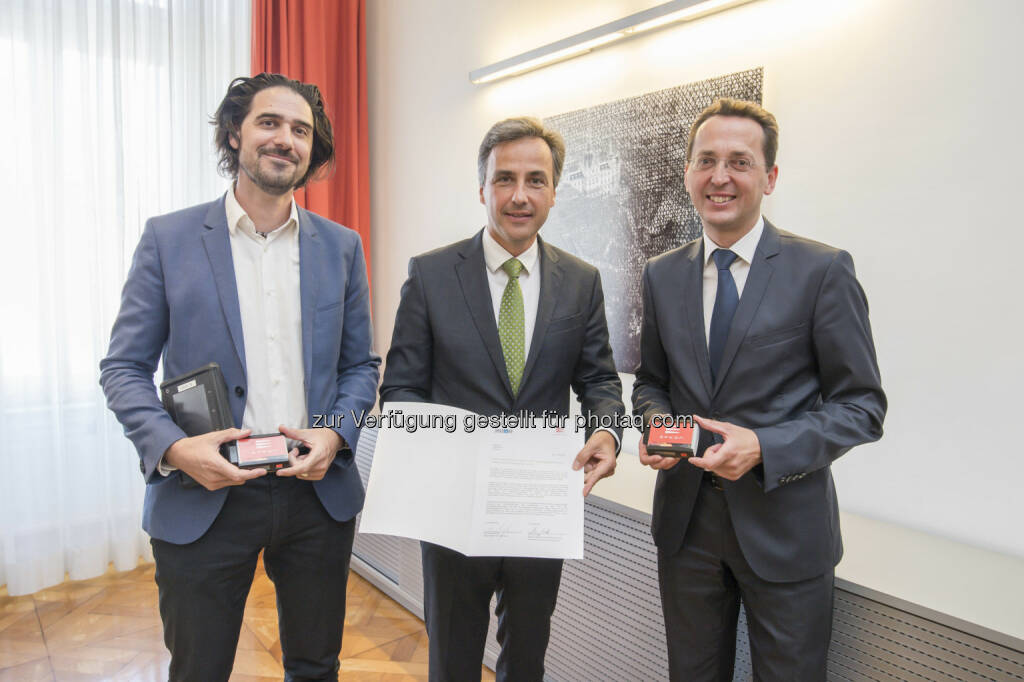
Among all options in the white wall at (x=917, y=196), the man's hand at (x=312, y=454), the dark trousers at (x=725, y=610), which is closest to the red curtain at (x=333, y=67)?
the white wall at (x=917, y=196)

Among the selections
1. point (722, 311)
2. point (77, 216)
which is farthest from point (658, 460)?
point (77, 216)

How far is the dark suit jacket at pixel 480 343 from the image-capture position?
1.57 metres

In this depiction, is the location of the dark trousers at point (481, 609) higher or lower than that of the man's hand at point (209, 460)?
lower

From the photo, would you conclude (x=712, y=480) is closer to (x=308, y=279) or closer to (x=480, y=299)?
(x=480, y=299)

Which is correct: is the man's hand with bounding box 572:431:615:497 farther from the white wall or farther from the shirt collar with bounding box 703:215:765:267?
the white wall

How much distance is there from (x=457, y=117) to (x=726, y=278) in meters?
2.36

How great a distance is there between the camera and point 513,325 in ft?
5.25

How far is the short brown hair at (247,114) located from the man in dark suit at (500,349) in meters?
0.46

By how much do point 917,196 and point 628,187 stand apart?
40.8 inches

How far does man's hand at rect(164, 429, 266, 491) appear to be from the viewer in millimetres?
1331

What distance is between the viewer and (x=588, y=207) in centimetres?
279

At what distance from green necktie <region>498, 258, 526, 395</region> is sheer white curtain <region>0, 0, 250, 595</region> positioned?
2614mm

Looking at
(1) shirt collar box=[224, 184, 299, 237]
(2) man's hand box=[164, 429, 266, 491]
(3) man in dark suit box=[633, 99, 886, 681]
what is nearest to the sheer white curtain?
(1) shirt collar box=[224, 184, 299, 237]

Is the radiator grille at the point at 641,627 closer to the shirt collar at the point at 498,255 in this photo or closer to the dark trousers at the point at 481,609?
the dark trousers at the point at 481,609
